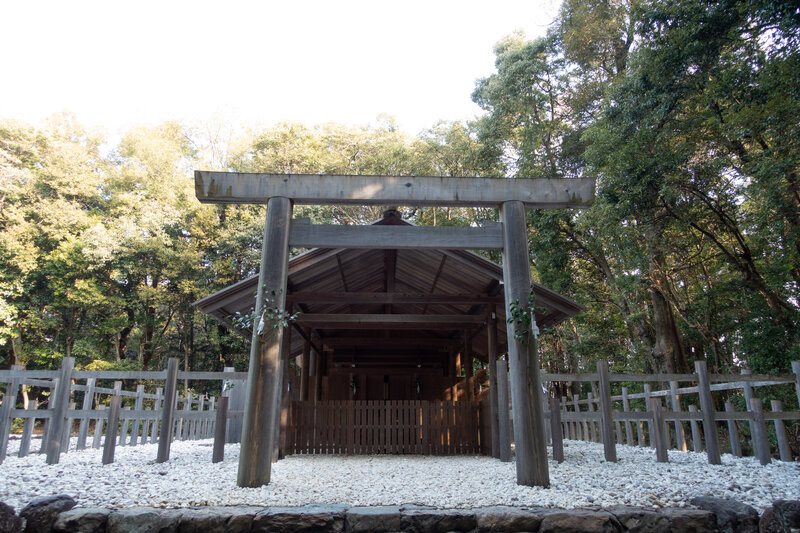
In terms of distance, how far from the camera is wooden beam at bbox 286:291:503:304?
9680 mm

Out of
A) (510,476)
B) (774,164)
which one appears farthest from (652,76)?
(510,476)

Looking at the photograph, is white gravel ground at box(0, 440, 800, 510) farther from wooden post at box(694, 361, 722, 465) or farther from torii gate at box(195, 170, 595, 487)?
torii gate at box(195, 170, 595, 487)

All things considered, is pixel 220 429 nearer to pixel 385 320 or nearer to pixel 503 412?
pixel 385 320

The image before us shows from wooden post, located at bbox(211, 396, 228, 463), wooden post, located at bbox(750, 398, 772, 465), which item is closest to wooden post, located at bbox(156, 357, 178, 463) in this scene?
wooden post, located at bbox(211, 396, 228, 463)

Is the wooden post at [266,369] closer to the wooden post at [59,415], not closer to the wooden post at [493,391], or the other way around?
the wooden post at [59,415]

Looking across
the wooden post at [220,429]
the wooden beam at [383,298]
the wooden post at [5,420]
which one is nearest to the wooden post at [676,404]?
the wooden beam at [383,298]

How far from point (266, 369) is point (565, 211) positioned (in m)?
15.2

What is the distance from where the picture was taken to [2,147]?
24.2 metres

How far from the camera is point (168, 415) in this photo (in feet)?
27.1

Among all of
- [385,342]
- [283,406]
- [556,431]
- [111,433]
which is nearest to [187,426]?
[385,342]

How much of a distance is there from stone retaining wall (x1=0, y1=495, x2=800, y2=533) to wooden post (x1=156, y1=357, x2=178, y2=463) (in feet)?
12.1

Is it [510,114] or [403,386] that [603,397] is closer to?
[403,386]

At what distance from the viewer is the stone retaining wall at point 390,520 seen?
4.37 metres

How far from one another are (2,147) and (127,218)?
6.96 meters
